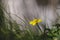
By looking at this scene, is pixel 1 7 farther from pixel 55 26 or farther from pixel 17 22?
pixel 55 26

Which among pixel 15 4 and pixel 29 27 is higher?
pixel 15 4

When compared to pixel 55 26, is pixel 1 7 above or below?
above

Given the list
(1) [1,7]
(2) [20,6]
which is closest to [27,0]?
(2) [20,6]

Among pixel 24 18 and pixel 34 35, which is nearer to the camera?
pixel 34 35

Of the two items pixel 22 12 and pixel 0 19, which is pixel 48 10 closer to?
pixel 22 12

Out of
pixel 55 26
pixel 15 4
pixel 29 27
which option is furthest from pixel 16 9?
pixel 55 26

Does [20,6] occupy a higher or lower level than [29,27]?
higher

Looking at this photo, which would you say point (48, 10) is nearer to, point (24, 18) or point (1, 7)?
point (24, 18)

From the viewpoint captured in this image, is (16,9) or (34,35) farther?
(16,9)
